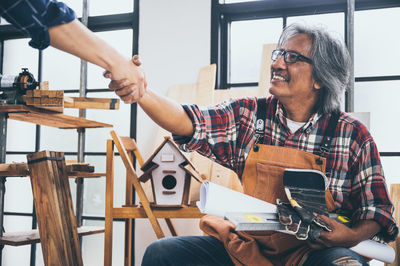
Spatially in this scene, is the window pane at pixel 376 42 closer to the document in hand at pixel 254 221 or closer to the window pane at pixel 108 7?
the window pane at pixel 108 7

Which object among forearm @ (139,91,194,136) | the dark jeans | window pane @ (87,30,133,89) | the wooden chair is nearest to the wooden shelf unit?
the wooden chair

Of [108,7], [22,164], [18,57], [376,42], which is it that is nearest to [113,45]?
[108,7]

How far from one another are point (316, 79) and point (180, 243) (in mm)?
926

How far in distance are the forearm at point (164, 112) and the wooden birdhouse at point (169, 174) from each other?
4.00ft

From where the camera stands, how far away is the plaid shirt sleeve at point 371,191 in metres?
1.53

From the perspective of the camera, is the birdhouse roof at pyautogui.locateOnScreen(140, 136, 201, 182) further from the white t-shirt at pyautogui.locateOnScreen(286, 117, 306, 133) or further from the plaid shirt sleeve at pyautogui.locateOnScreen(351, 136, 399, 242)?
the plaid shirt sleeve at pyautogui.locateOnScreen(351, 136, 399, 242)

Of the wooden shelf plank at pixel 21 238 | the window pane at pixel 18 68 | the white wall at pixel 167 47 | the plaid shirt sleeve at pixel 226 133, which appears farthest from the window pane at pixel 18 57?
the plaid shirt sleeve at pixel 226 133

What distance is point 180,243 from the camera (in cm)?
158

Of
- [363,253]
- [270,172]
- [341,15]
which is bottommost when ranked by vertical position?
[363,253]

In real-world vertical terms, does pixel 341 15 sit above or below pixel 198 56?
above

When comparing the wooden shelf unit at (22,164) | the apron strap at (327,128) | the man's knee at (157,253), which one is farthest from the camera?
the wooden shelf unit at (22,164)

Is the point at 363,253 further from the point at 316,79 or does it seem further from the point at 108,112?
the point at 108,112

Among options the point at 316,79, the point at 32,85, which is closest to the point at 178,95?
the point at 32,85

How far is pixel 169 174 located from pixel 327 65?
1.41 metres
